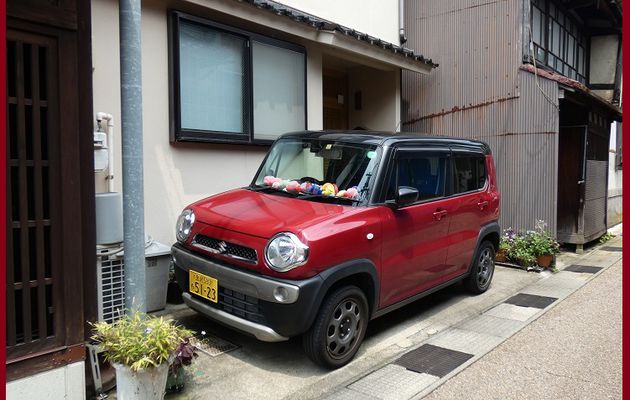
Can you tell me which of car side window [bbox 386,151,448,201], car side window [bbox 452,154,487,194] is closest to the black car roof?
car side window [bbox 386,151,448,201]

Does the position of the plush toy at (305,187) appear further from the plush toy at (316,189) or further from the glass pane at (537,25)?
the glass pane at (537,25)

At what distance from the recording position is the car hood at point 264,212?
12.8 ft

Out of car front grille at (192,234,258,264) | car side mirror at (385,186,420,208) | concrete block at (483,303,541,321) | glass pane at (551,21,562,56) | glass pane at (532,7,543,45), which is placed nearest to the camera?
car front grille at (192,234,258,264)

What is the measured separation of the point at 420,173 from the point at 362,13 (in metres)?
5.25

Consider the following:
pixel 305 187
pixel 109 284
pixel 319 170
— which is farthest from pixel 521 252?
pixel 109 284

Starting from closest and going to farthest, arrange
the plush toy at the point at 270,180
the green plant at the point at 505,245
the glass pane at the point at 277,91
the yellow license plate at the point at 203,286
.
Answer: the yellow license plate at the point at 203,286, the plush toy at the point at 270,180, the glass pane at the point at 277,91, the green plant at the point at 505,245

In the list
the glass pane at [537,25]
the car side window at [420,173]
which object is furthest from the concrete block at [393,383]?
the glass pane at [537,25]

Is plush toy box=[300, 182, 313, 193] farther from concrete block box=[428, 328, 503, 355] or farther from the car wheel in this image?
concrete block box=[428, 328, 503, 355]

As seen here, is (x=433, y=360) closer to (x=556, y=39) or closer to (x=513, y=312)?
(x=513, y=312)

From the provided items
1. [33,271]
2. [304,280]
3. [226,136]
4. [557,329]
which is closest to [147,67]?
[226,136]

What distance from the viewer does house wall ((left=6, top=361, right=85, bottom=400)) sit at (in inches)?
118

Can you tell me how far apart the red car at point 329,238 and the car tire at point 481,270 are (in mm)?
468

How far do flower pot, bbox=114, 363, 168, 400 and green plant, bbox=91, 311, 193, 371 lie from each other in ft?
0.17

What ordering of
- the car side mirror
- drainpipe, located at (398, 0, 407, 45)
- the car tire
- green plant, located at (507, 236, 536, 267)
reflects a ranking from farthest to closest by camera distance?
drainpipe, located at (398, 0, 407, 45)
green plant, located at (507, 236, 536, 267)
the car tire
the car side mirror
